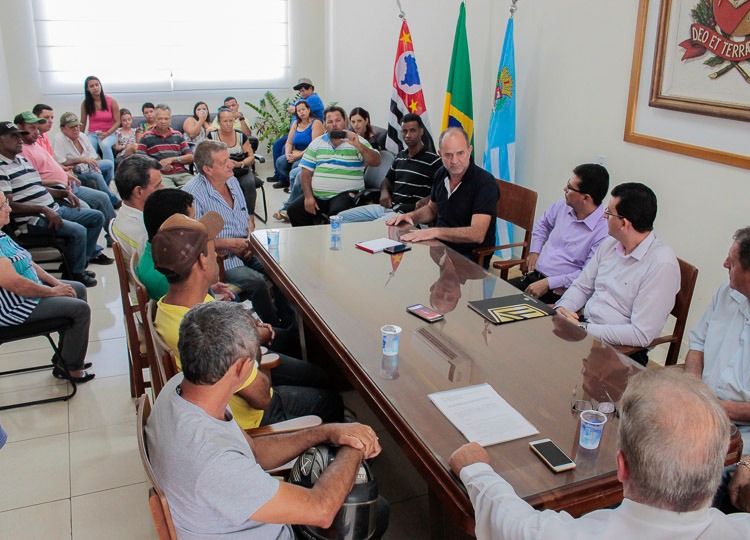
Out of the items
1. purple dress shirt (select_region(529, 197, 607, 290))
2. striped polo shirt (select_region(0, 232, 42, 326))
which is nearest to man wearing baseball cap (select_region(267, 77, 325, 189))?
purple dress shirt (select_region(529, 197, 607, 290))

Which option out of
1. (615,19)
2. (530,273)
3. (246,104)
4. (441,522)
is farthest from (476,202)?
(246,104)

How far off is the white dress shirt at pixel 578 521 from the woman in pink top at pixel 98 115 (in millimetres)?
6914

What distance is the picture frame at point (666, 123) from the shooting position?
3070 millimetres

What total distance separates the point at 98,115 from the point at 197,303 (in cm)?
628

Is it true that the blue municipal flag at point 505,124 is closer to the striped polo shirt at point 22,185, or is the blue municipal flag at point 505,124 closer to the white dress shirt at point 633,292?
the white dress shirt at point 633,292

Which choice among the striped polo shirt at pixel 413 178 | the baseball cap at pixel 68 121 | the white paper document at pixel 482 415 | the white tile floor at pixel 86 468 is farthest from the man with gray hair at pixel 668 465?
the baseball cap at pixel 68 121

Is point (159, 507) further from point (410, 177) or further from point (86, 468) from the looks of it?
point (410, 177)

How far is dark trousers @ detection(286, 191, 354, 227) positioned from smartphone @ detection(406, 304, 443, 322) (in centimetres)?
288

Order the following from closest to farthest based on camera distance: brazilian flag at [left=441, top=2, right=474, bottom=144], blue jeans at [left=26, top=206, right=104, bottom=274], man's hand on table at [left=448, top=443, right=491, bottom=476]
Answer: man's hand on table at [left=448, top=443, right=491, bottom=476] → blue jeans at [left=26, top=206, right=104, bottom=274] → brazilian flag at [left=441, top=2, right=474, bottom=144]

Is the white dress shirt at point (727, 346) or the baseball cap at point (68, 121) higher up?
the baseball cap at point (68, 121)

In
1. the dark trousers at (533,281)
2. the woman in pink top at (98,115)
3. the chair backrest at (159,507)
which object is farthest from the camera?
the woman in pink top at (98,115)

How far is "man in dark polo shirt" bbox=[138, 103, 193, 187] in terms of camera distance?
6008 mm

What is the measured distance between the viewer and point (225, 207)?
142 inches

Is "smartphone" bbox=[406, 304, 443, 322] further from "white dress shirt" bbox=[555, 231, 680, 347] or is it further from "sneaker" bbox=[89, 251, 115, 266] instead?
"sneaker" bbox=[89, 251, 115, 266]
